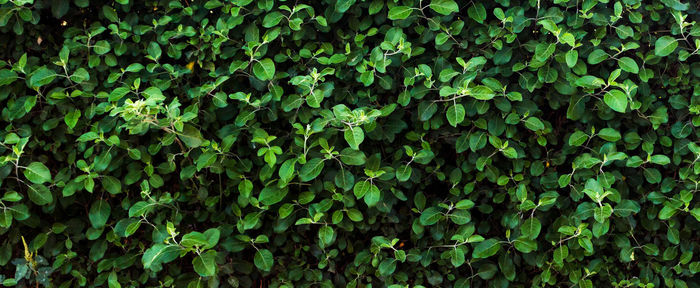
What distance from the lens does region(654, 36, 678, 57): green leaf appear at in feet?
8.50

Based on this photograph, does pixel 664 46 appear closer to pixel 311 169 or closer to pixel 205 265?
pixel 311 169

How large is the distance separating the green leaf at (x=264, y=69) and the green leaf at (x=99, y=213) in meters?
0.96

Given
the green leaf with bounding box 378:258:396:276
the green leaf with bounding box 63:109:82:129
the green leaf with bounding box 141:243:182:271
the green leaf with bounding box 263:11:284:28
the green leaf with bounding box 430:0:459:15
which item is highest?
the green leaf with bounding box 430:0:459:15

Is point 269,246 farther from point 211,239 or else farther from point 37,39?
point 37,39

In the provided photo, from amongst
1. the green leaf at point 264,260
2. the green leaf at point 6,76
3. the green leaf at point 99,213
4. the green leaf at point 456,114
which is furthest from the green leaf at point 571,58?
the green leaf at point 6,76

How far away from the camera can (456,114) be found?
8.19ft

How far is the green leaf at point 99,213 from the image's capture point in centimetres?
262

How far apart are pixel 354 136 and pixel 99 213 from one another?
1.27m

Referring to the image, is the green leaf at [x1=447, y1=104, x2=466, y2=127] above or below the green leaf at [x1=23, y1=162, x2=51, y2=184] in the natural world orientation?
above

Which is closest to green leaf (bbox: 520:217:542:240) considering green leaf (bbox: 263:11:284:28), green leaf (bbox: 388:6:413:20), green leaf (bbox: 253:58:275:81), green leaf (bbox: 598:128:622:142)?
green leaf (bbox: 598:128:622:142)

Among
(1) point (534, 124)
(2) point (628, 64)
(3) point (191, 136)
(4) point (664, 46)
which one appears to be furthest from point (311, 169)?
(4) point (664, 46)

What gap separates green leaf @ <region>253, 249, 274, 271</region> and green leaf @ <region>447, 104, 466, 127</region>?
102 cm

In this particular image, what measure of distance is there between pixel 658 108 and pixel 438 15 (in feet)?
3.77

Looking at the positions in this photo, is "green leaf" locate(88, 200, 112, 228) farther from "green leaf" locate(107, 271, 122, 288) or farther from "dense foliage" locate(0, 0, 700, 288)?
"green leaf" locate(107, 271, 122, 288)
